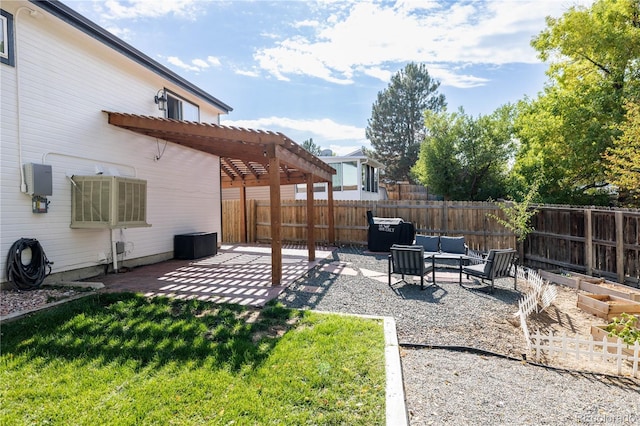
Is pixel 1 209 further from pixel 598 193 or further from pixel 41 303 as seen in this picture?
pixel 598 193

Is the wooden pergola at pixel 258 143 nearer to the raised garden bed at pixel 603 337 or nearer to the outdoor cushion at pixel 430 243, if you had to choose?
the outdoor cushion at pixel 430 243

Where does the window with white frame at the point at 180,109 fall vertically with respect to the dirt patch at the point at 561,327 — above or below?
above

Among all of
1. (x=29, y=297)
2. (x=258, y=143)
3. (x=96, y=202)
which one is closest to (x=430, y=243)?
(x=258, y=143)

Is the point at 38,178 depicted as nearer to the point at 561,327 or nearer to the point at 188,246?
the point at 188,246

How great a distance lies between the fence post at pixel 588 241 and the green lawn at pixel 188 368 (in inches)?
257

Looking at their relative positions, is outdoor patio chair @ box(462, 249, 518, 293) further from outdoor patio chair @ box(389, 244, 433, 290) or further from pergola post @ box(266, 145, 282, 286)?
pergola post @ box(266, 145, 282, 286)

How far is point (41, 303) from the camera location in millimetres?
4719

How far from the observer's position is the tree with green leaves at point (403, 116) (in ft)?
101

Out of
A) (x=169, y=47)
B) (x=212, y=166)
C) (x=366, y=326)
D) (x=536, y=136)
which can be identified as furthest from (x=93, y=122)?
(x=536, y=136)

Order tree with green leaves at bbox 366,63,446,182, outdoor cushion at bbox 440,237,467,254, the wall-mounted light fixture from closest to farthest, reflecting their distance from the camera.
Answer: outdoor cushion at bbox 440,237,467,254 → the wall-mounted light fixture → tree with green leaves at bbox 366,63,446,182

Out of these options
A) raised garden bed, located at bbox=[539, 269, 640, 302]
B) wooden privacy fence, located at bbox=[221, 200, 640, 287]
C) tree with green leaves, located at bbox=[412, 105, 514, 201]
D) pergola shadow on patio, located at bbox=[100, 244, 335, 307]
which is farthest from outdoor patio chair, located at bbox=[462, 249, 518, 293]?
tree with green leaves, located at bbox=[412, 105, 514, 201]

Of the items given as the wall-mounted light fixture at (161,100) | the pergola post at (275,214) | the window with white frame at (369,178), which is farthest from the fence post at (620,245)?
the window with white frame at (369,178)

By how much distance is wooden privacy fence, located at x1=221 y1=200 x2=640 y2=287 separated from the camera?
705cm

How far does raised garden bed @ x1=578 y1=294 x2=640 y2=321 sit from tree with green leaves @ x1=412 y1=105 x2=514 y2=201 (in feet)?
40.3
